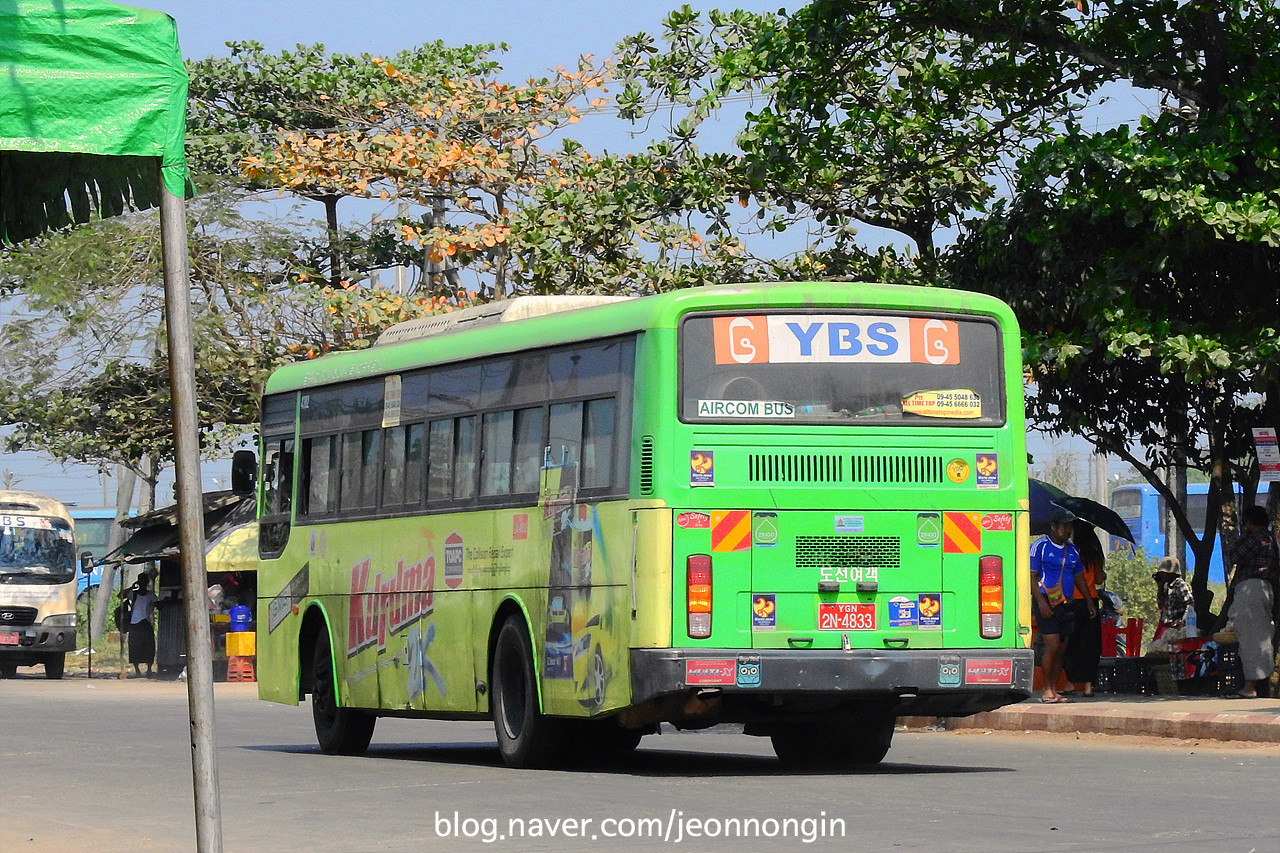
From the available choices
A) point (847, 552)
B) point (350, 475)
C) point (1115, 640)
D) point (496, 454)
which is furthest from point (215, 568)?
point (847, 552)

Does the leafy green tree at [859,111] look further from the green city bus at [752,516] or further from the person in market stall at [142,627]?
the person in market stall at [142,627]

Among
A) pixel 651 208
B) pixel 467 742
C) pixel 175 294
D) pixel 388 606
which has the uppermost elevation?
pixel 651 208

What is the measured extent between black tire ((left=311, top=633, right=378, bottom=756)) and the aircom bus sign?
17.8ft

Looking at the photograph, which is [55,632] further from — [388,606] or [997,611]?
[997,611]

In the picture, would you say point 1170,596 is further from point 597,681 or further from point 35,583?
point 35,583

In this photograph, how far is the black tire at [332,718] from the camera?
700 inches

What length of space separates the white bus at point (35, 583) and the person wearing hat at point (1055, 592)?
2233 centimetres

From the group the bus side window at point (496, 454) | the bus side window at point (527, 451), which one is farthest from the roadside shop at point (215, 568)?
the bus side window at point (527, 451)

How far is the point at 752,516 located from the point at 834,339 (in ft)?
4.08

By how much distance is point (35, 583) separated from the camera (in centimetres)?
3912

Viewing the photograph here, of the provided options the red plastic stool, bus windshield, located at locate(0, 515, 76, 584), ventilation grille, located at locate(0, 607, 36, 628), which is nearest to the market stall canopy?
bus windshield, located at locate(0, 515, 76, 584)

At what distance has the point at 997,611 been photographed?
14.3 meters

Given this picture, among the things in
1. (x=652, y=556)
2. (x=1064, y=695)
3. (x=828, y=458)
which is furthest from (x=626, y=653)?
(x=1064, y=695)

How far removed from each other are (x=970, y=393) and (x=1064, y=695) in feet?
27.5
